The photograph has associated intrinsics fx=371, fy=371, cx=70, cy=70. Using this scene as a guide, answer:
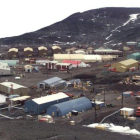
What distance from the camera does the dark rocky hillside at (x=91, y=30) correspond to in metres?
42.8

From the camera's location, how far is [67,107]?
10.5 meters

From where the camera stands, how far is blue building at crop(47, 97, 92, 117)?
406 inches

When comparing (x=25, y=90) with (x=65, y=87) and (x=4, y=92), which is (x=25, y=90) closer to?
(x=4, y=92)

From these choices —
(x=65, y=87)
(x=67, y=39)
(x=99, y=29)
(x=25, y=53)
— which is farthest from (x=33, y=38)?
(x=65, y=87)

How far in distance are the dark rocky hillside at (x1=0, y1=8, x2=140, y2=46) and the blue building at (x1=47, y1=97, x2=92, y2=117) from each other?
29.4 meters

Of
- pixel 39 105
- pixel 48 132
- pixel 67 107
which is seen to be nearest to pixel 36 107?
pixel 39 105

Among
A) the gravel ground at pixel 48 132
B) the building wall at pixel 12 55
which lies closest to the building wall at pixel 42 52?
the building wall at pixel 12 55

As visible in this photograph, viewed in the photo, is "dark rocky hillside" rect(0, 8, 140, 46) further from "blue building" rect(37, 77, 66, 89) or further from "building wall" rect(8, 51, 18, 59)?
"blue building" rect(37, 77, 66, 89)

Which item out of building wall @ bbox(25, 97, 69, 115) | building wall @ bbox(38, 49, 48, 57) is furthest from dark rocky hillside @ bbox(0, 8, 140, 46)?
building wall @ bbox(25, 97, 69, 115)

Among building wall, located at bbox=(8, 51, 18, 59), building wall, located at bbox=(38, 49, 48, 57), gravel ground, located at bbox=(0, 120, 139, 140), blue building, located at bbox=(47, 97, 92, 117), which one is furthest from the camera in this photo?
building wall, located at bbox=(38, 49, 48, 57)

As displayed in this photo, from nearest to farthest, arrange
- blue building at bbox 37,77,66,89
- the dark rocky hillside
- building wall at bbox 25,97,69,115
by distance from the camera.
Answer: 1. building wall at bbox 25,97,69,115
2. blue building at bbox 37,77,66,89
3. the dark rocky hillside

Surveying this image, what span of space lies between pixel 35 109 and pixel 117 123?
9.26 ft

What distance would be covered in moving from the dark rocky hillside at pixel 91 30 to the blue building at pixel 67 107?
29.4m

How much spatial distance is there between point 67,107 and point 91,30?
1542 inches
